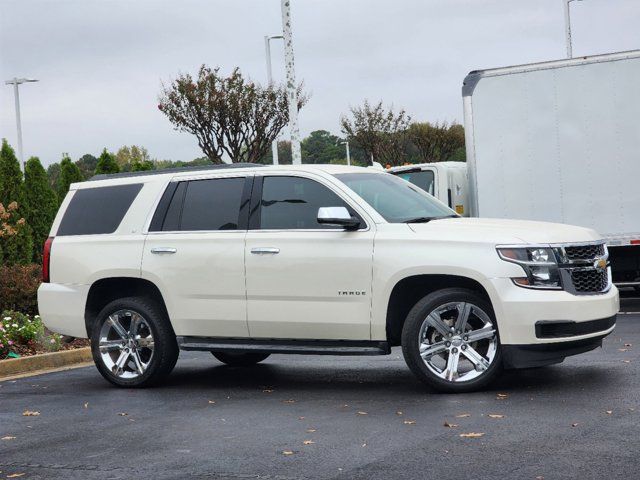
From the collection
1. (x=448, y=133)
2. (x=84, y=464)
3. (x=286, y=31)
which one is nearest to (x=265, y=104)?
(x=286, y=31)

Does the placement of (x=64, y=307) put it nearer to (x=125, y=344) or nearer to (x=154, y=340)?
(x=125, y=344)

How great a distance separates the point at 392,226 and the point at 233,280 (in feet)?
5.09

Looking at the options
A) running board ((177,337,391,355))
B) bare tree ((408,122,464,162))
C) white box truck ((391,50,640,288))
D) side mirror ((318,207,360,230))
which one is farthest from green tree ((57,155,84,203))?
bare tree ((408,122,464,162))

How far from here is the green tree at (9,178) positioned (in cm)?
2537

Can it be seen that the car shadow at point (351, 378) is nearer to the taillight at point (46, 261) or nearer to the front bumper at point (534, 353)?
the front bumper at point (534, 353)

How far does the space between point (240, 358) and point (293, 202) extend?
269 cm

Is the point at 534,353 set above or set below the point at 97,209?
below

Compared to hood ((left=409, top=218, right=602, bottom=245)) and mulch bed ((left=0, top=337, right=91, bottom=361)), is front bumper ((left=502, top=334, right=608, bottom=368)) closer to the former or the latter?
hood ((left=409, top=218, right=602, bottom=245))

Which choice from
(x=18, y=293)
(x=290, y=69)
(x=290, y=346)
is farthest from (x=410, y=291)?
(x=290, y=69)

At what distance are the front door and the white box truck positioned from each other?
23.5 ft

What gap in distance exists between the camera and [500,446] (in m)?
6.87

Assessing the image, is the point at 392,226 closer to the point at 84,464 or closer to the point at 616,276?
the point at 84,464

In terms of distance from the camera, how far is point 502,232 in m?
8.88

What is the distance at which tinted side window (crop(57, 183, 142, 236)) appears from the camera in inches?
421
